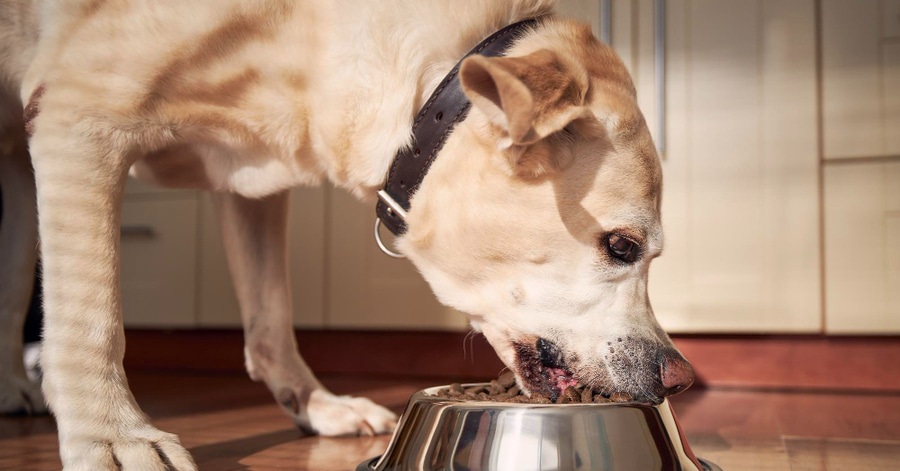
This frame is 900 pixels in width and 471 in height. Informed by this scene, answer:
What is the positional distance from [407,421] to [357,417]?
447mm

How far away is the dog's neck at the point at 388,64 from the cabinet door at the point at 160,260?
1.67 m

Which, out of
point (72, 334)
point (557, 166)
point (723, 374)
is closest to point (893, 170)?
point (723, 374)

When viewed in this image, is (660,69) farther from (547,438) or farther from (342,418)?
(547,438)

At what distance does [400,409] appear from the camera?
1890mm

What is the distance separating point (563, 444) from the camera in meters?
0.95

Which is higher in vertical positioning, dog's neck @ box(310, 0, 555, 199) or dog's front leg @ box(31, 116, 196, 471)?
dog's neck @ box(310, 0, 555, 199)

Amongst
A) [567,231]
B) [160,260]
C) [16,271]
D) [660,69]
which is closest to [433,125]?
[567,231]

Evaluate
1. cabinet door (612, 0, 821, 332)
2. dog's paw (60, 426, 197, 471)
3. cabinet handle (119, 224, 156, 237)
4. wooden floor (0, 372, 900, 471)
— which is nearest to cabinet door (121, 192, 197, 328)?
cabinet handle (119, 224, 156, 237)

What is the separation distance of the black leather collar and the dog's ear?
154 millimetres

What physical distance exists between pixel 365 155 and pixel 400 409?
82 cm

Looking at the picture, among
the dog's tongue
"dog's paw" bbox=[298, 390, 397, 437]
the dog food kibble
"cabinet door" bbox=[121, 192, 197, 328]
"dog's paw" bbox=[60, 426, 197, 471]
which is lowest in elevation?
"dog's paw" bbox=[298, 390, 397, 437]

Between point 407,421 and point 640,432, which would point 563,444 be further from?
point 407,421

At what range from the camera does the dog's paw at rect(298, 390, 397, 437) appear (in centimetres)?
151

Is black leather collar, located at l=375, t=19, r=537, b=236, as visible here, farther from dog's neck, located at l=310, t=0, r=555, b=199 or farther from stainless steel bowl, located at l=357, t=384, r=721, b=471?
stainless steel bowl, located at l=357, t=384, r=721, b=471
